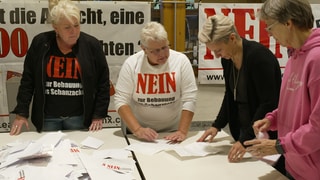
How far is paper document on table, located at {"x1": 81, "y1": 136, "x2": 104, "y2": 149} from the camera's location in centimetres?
197

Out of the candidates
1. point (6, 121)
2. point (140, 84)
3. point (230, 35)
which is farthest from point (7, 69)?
point (230, 35)

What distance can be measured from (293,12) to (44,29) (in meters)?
2.56

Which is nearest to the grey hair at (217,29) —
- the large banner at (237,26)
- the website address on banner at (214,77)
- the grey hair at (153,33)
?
the grey hair at (153,33)

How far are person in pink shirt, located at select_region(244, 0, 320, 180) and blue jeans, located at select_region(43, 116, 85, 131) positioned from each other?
128 cm

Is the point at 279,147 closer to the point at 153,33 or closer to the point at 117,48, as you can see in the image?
the point at 153,33

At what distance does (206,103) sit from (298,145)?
2.79 metres

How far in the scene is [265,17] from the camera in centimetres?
142

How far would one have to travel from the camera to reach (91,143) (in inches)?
79.1

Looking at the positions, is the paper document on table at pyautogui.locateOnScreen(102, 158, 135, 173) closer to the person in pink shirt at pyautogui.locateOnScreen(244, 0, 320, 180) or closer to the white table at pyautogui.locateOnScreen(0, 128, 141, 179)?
the white table at pyautogui.locateOnScreen(0, 128, 141, 179)

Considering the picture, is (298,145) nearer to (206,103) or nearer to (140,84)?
(140,84)

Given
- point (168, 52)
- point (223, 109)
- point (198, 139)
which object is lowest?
point (198, 139)

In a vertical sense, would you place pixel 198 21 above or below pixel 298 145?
above

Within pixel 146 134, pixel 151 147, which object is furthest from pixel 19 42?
pixel 151 147

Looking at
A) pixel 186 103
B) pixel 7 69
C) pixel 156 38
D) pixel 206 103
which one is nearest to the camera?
pixel 156 38
